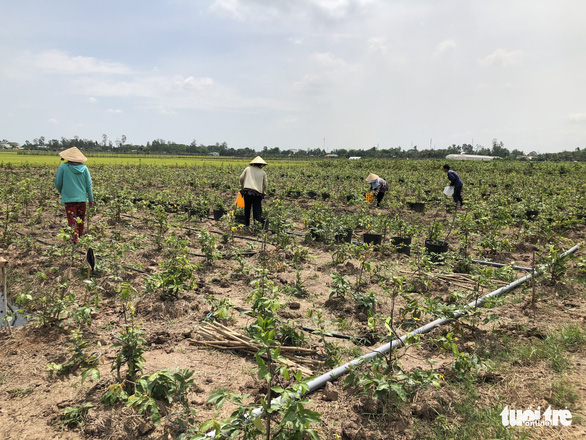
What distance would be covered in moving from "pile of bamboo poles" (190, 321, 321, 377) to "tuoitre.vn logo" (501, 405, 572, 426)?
146cm

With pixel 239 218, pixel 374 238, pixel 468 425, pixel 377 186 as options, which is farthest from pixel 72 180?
pixel 377 186

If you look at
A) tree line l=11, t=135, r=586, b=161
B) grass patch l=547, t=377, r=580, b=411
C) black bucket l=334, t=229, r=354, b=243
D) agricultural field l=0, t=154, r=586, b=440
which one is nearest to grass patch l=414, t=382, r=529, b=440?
agricultural field l=0, t=154, r=586, b=440

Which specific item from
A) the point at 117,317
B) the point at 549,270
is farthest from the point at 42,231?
the point at 549,270

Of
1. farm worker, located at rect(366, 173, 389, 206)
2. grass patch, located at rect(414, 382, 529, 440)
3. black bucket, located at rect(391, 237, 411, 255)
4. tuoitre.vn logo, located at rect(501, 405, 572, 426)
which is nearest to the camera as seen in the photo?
grass patch, located at rect(414, 382, 529, 440)

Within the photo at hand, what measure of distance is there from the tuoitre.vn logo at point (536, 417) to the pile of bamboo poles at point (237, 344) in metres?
1.46

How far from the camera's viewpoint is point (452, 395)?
2.89 metres

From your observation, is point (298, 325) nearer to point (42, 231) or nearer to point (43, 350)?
point (43, 350)

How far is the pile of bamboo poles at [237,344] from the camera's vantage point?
326 cm

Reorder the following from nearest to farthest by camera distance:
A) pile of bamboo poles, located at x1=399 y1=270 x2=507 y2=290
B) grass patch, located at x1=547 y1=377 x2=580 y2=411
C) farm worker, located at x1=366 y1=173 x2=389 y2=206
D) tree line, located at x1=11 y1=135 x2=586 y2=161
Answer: grass patch, located at x1=547 y1=377 x2=580 y2=411 → pile of bamboo poles, located at x1=399 y1=270 x2=507 y2=290 → farm worker, located at x1=366 y1=173 x2=389 y2=206 → tree line, located at x1=11 y1=135 x2=586 y2=161

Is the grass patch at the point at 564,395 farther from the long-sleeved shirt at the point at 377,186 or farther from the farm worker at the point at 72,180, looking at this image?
the long-sleeved shirt at the point at 377,186

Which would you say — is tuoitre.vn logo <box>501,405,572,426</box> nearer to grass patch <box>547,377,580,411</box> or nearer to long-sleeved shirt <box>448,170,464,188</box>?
grass patch <box>547,377,580,411</box>

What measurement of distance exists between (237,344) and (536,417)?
2.45 metres

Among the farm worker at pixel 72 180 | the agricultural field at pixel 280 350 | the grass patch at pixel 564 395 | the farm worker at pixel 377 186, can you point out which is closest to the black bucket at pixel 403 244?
the agricultural field at pixel 280 350

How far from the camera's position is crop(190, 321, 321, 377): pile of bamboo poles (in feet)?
10.7
